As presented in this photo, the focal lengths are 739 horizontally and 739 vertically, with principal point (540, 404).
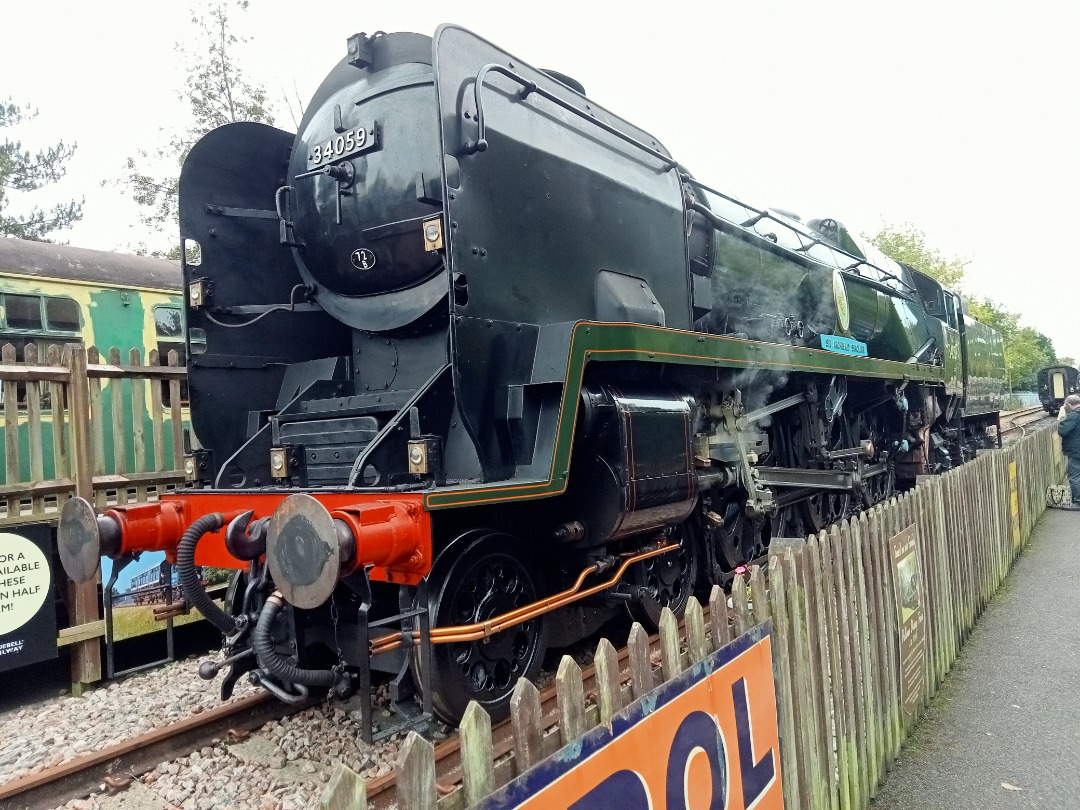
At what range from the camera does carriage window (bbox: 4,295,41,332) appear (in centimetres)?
671

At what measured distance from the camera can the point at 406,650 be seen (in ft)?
9.93

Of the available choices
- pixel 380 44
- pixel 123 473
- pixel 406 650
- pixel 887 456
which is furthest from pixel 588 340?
pixel 887 456

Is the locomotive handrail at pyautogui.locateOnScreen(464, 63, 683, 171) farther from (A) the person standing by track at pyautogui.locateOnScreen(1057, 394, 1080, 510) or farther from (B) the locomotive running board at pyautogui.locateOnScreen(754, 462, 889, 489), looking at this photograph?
(A) the person standing by track at pyautogui.locateOnScreen(1057, 394, 1080, 510)

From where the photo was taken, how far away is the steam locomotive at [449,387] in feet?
9.91

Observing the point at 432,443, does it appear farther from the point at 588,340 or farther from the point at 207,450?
the point at 207,450

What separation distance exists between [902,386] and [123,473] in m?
7.10

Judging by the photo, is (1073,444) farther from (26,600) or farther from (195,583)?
(26,600)

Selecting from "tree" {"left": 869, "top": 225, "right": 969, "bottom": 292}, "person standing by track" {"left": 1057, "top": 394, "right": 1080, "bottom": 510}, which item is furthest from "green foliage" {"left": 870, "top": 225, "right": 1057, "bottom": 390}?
"person standing by track" {"left": 1057, "top": 394, "right": 1080, "bottom": 510}

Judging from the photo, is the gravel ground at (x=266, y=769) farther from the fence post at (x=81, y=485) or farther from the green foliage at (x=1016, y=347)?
the green foliage at (x=1016, y=347)

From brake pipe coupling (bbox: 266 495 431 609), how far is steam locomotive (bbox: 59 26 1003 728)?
1 centimetres

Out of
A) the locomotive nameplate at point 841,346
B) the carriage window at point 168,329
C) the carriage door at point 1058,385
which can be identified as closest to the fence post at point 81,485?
the carriage window at point 168,329

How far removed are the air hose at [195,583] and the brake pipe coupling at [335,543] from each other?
613mm

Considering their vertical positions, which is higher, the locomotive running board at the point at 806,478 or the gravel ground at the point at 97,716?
the locomotive running board at the point at 806,478

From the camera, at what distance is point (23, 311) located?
6.80 metres
